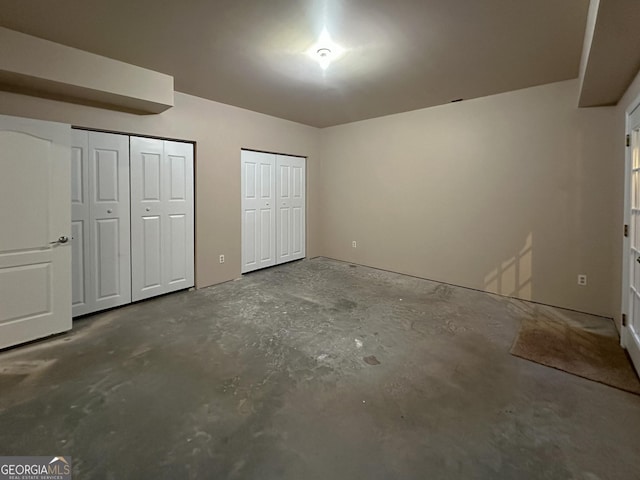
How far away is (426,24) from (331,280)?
3295 mm

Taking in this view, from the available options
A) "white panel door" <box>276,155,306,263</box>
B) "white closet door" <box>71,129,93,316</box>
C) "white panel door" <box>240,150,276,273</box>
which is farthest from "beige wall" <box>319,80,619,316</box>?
"white closet door" <box>71,129,93,316</box>

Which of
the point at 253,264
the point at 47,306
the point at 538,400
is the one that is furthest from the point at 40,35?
the point at 538,400

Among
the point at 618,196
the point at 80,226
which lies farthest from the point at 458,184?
the point at 80,226

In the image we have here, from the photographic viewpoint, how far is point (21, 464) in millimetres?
1503

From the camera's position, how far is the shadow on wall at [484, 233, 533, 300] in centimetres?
379

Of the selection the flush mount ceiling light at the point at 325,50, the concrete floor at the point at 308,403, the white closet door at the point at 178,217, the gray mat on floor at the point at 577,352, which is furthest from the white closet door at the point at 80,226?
the gray mat on floor at the point at 577,352

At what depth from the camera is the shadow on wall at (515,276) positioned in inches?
149

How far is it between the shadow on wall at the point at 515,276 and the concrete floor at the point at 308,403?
62 centimetres

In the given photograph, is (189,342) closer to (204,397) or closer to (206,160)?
(204,397)

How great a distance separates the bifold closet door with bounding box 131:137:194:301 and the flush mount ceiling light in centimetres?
208

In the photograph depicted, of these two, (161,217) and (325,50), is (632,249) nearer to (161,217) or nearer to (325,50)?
(325,50)

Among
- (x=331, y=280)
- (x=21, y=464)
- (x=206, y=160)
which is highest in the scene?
(x=206, y=160)

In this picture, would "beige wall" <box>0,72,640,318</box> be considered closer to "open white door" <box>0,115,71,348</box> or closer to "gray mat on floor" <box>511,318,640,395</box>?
"open white door" <box>0,115,71,348</box>

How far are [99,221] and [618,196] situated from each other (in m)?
5.15
